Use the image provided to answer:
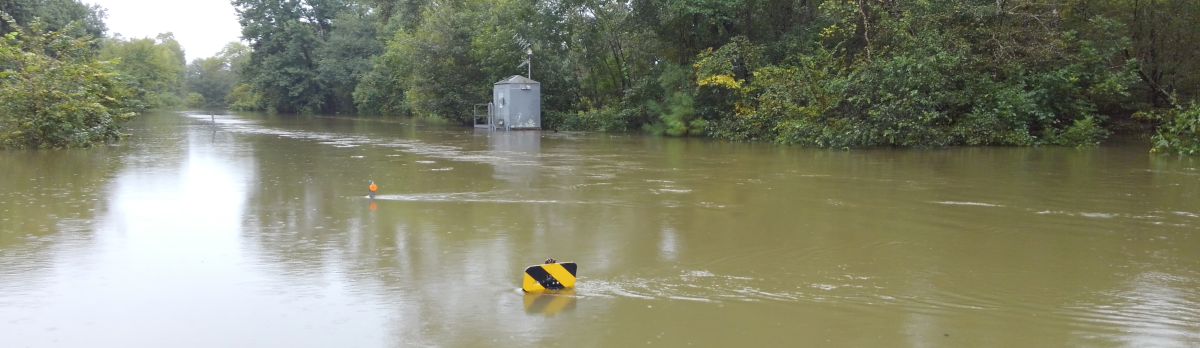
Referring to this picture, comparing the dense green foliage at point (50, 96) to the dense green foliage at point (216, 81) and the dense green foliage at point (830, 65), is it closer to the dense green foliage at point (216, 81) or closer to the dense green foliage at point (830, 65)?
the dense green foliage at point (830, 65)

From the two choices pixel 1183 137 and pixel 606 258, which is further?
pixel 1183 137

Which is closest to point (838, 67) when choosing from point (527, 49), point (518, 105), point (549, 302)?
point (518, 105)

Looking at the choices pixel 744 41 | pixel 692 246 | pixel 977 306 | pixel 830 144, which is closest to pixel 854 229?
pixel 692 246

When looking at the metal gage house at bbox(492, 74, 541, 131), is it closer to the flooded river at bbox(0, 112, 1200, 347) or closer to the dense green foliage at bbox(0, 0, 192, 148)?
the dense green foliage at bbox(0, 0, 192, 148)

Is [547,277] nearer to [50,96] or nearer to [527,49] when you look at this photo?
[50,96]

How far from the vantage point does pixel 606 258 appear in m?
7.30

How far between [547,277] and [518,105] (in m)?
26.8

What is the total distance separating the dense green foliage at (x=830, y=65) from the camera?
21125 mm

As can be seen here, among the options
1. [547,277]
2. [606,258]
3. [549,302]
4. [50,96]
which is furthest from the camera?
[50,96]

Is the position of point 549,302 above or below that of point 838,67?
below

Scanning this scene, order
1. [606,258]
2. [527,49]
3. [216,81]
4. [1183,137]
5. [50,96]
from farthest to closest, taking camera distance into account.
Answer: [216,81]
[527,49]
[50,96]
[1183,137]
[606,258]

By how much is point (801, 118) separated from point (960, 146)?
12.8 ft

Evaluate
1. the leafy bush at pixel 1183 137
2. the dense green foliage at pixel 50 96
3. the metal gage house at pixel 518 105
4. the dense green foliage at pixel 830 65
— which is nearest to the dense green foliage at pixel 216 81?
the dense green foliage at pixel 830 65

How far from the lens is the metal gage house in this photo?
32406mm
